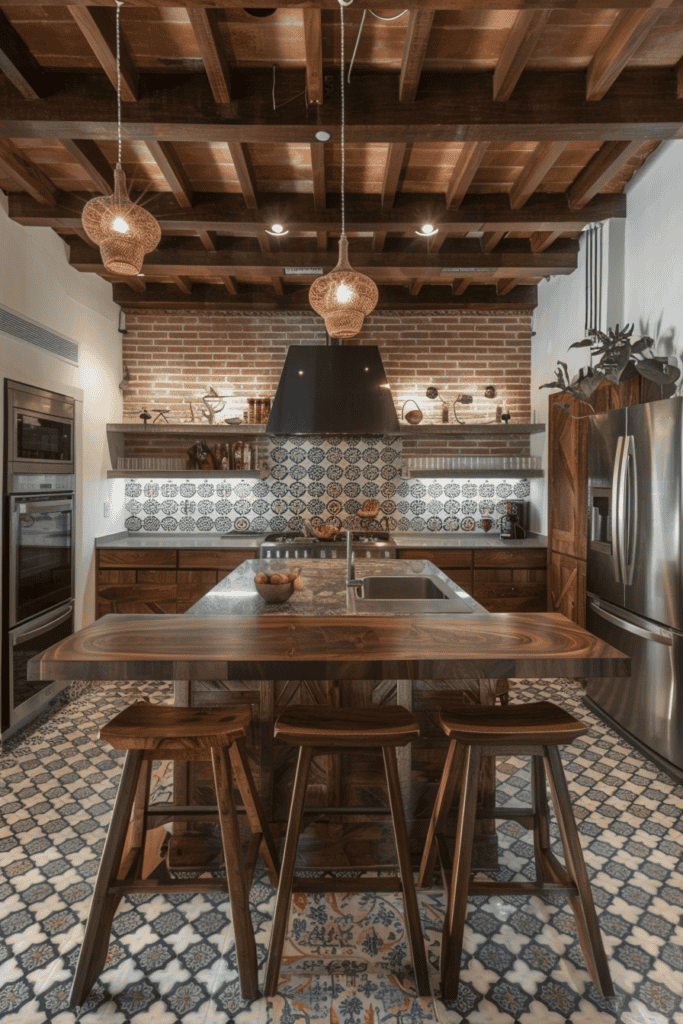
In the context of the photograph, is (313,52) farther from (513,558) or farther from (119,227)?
(513,558)

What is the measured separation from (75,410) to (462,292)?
3384 mm

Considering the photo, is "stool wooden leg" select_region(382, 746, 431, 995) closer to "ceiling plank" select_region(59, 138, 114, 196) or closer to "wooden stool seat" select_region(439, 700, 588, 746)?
"wooden stool seat" select_region(439, 700, 588, 746)

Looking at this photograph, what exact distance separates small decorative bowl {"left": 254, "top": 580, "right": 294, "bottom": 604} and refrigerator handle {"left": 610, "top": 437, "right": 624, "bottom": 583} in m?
2.00

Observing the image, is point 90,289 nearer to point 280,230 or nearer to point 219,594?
point 280,230

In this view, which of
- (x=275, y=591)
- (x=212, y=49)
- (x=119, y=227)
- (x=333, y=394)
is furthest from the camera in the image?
(x=333, y=394)

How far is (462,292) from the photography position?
522cm

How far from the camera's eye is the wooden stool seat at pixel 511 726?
1645 millimetres

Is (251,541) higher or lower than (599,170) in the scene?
lower

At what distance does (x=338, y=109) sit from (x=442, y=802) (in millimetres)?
2804

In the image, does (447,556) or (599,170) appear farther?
(447,556)

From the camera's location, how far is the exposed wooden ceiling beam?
11.9 feet

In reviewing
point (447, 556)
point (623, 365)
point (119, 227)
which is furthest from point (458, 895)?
point (447, 556)

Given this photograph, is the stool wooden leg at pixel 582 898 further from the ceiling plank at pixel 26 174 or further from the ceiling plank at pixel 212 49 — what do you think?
the ceiling plank at pixel 26 174

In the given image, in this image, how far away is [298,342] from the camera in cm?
559
